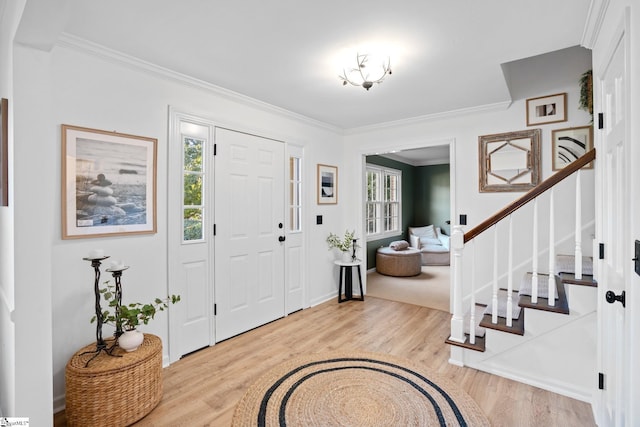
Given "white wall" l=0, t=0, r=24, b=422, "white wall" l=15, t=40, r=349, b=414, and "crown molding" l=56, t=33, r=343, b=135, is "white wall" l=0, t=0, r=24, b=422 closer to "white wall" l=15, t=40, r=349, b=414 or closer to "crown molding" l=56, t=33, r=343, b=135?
"white wall" l=15, t=40, r=349, b=414

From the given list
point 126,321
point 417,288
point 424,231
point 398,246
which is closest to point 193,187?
point 126,321

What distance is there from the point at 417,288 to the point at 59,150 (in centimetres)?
462

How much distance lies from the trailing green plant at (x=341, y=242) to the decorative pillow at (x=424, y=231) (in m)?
3.28

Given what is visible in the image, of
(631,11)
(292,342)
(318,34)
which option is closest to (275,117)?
(318,34)

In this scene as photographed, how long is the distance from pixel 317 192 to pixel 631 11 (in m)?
3.22

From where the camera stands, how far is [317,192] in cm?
415

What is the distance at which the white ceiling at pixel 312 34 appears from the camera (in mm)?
1756

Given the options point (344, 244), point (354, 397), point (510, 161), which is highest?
point (510, 161)

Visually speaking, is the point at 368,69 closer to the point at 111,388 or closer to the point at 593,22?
the point at 593,22

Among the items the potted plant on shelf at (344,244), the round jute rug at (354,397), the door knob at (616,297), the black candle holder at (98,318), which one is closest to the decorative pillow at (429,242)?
the potted plant on shelf at (344,244)

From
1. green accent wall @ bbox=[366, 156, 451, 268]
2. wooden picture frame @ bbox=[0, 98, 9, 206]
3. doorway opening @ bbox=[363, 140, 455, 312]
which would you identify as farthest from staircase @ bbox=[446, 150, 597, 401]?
green accent wall @ bbox=[366, 156, 451, 268]

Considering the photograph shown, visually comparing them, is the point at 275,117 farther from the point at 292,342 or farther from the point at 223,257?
the point at 292,342

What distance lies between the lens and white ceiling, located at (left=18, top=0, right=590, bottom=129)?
5.76 feet

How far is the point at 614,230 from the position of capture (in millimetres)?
1551
